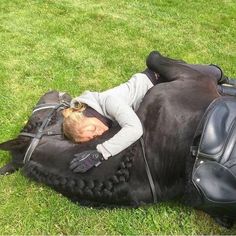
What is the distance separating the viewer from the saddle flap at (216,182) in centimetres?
322

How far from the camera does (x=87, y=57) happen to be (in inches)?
257

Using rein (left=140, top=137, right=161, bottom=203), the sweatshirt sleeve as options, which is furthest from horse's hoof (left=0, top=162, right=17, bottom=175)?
rein (left=140, top=137, right=161, bottom=203)

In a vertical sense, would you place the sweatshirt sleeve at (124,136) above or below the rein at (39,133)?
above

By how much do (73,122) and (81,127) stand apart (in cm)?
8

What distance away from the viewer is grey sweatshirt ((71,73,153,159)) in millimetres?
3705

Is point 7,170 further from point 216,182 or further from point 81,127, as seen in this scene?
point 216,182

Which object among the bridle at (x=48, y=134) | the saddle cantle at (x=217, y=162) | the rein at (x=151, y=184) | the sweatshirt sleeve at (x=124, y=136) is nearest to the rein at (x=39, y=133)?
the bridle at (x=48, y=134)

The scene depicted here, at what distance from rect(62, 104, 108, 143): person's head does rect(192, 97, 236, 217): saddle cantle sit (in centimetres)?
88

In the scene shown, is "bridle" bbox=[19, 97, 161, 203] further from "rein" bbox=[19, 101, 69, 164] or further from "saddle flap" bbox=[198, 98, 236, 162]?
"saddle flap" bbox=[198, 98, 236, 162]

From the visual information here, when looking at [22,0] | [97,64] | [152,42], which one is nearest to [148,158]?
[97,64]

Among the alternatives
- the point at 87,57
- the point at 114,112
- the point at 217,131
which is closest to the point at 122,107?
the point at 114,112

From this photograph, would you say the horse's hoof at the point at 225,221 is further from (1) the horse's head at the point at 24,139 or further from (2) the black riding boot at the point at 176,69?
(1) the horse's head at the point at 24,139

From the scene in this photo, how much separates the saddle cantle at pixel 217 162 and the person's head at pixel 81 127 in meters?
0.88

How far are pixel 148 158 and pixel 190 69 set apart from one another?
0.95m
